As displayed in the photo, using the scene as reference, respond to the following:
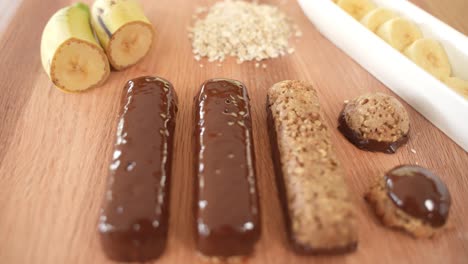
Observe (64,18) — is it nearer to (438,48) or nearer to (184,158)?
(184,158)

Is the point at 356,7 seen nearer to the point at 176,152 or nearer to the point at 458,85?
the point at 458,85

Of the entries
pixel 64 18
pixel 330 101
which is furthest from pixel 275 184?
pixel 64 18

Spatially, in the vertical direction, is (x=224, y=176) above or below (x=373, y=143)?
above

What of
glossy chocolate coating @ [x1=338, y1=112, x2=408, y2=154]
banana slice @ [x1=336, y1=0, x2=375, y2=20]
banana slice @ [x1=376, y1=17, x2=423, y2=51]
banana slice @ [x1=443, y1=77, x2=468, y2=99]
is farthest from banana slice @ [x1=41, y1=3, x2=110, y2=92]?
banana slice @ [x1=443, y1=77, x2=468, y2=99]

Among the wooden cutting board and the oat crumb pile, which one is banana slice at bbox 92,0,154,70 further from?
the oat crumb pile

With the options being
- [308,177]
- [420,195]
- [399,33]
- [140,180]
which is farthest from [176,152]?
[399,33]

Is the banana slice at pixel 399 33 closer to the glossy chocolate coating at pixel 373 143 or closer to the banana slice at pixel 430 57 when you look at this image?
the banana slice at pixel 430 57

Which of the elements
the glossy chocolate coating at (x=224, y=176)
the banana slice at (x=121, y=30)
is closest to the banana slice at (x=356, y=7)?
the glossy chocolate coating at (x=224, y=176)
